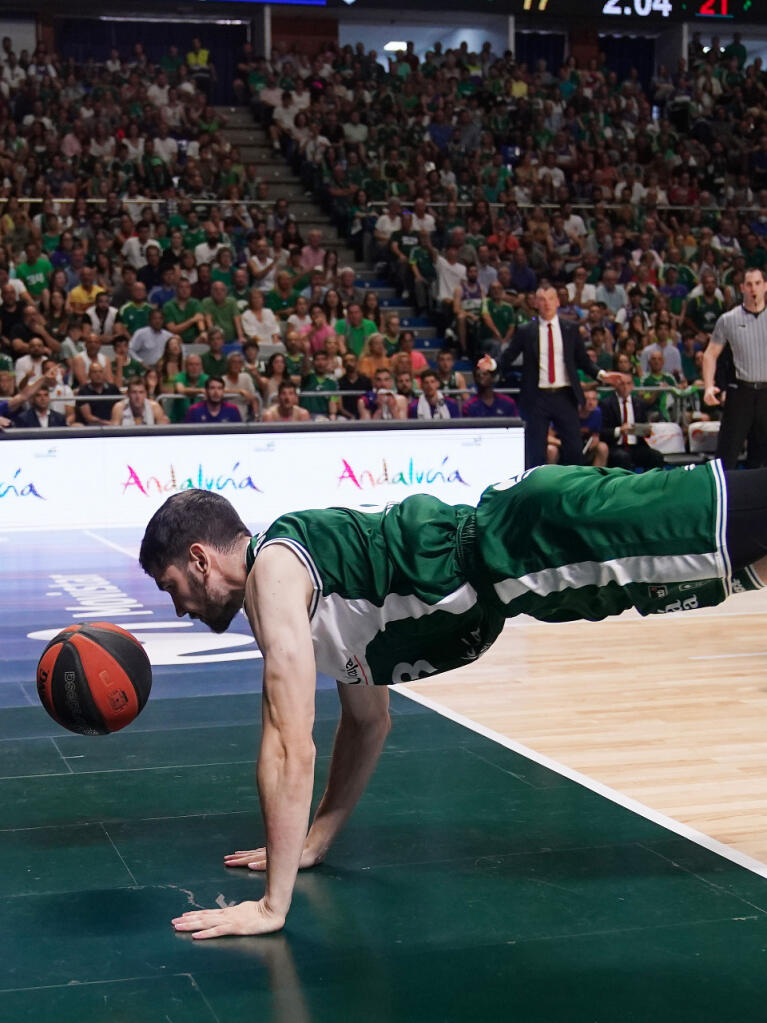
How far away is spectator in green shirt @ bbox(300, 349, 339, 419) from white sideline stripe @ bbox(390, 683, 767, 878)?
803 cm

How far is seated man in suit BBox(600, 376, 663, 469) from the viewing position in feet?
44.6

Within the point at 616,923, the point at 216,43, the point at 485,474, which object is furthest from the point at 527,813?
the point at 216,43

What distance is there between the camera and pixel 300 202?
18812 mm

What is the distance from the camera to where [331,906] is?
330 cm

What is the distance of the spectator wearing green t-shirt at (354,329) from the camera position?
14.5 m

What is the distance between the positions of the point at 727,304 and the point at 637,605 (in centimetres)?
1499

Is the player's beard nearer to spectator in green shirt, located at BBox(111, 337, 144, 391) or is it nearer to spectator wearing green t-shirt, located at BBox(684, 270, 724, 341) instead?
spectator in green shirt, located at BBox(111, 337, 144, 391)

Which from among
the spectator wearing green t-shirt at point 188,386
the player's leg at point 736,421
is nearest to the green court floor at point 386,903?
the player's leg at point 736,421

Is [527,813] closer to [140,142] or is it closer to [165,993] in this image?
[165,993]

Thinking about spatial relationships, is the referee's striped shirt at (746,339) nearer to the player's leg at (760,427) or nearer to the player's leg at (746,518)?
the player's leg at (760,427)

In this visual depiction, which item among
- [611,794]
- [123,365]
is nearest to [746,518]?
[611,794]

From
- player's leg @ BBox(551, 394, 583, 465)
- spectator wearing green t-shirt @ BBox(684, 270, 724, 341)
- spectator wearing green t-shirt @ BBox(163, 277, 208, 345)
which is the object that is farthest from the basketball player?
spectator wearing green t-shirt @ BBox(684, 270, 724, 341)

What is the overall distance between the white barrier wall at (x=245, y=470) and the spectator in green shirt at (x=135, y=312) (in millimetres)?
3041

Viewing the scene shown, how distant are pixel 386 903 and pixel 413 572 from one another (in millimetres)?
837
